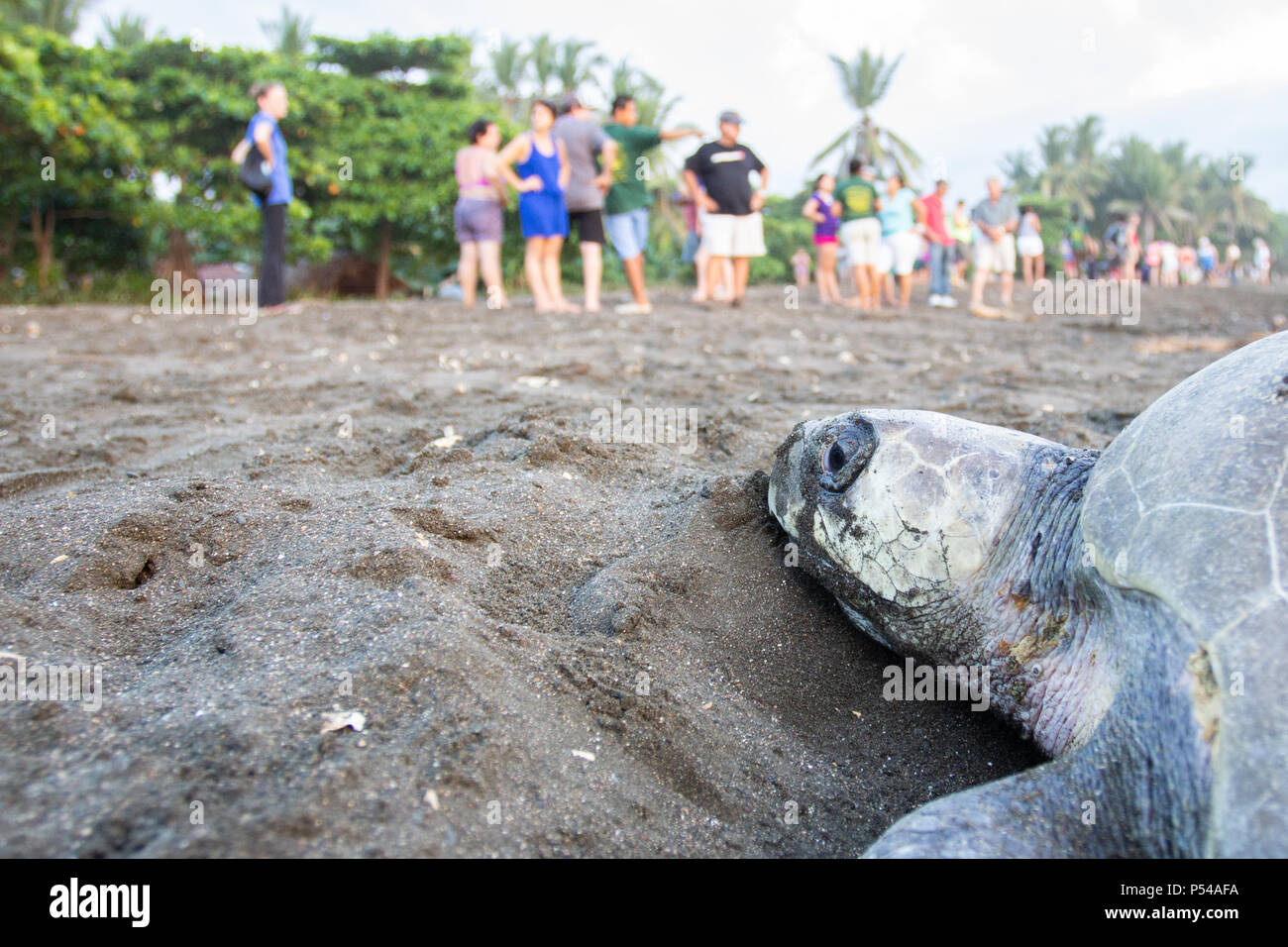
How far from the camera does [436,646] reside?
132 cm

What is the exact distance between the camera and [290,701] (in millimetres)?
1188

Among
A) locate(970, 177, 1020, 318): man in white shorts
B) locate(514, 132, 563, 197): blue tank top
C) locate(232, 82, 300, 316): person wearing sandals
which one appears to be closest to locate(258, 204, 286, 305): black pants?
locate(232, 82, 300, 316): person wearing sandals

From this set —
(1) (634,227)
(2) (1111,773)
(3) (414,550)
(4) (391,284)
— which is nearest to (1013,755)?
(2) (1111,773)

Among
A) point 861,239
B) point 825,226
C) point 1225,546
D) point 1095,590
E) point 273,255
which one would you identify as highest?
point 825,226

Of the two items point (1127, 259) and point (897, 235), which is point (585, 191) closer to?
point (897, 235)

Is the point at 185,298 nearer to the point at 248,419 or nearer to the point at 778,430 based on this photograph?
the point at 248,419

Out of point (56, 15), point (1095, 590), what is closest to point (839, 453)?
point (1095, 590)

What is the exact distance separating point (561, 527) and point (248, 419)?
165 cm

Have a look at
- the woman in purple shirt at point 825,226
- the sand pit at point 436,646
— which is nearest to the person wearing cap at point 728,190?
the woman in purple shirt at point 825,226

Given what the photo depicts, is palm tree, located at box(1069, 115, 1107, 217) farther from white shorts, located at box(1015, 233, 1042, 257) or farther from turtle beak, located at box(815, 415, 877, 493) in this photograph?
turtle beak, located at box(815, 415, 877, 493)

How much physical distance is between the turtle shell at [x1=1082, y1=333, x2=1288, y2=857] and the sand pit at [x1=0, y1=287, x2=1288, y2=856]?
0.47 meters

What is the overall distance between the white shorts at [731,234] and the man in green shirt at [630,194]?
0.56 m

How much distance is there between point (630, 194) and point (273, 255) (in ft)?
9.03
